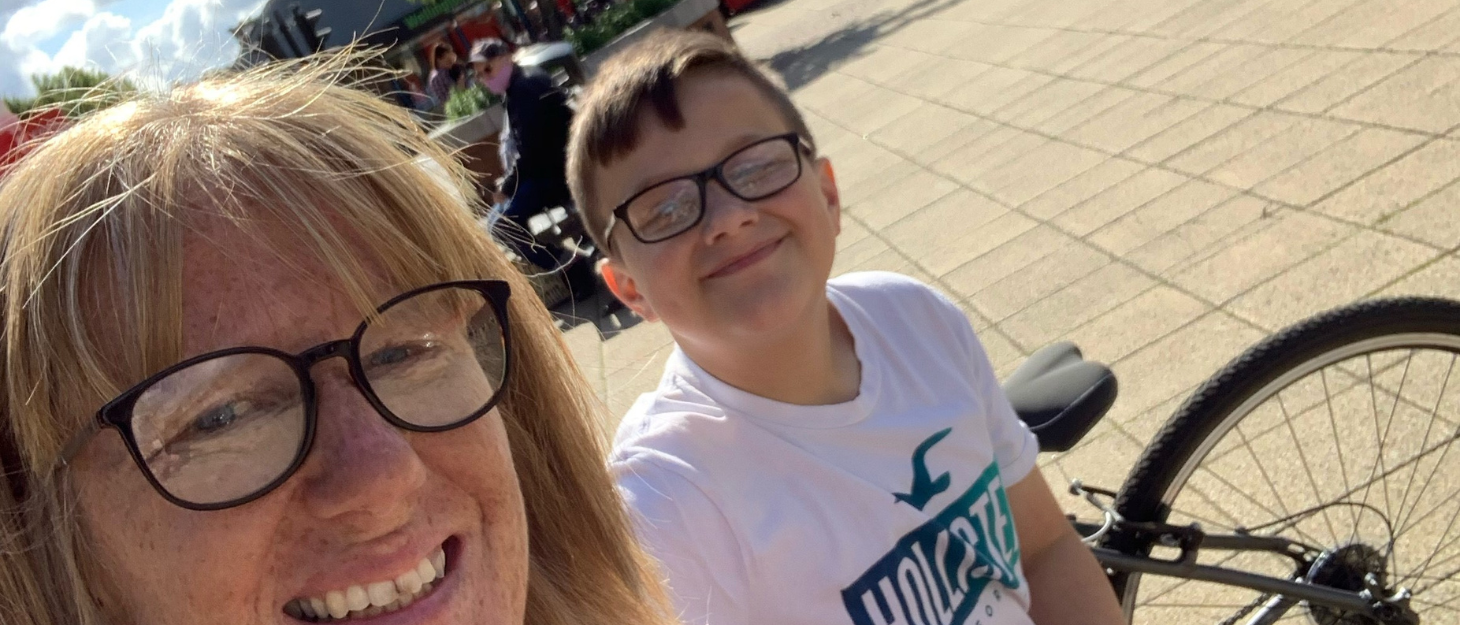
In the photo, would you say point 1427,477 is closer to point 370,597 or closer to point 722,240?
point 722,240

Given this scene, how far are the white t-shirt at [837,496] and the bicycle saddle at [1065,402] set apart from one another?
14 cm

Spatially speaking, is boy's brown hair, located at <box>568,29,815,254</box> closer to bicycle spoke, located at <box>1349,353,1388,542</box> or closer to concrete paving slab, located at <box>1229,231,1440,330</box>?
bicycle spoke, located at <box>1349,353,1388,542</box>

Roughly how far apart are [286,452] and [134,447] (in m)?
0.12

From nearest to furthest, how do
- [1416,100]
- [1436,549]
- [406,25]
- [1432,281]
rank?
[1436,549] < [1432,281] < [1416,100] < [406,25]

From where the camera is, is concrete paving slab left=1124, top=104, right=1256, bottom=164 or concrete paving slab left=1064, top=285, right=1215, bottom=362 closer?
concrete paving slab left=1064, top=285, right=1215, bottom=362

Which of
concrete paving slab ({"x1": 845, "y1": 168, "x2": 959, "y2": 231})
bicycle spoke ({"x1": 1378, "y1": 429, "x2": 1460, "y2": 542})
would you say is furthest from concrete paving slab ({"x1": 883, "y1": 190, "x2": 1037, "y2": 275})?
bicycle spoke ({"x1": 1378, "y1": 429, "x2": 1460, "y2": 542})

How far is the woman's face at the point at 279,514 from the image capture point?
38.2 inches

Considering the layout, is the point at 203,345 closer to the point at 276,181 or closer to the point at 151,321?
the point at 151,321

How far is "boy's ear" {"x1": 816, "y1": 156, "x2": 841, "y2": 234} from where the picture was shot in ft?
6.95

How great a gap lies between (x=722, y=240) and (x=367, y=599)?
3.31ft

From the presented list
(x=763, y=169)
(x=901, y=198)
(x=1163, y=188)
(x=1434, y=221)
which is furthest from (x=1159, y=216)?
(x=763, y=169)

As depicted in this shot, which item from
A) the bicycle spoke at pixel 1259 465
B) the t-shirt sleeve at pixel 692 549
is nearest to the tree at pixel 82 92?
the t-shirt sleeve at pixel 692 549

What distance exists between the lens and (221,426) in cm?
99

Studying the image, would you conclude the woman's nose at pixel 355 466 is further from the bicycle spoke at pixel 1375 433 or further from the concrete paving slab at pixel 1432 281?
the concrete paving slab at pixel 1432 281
